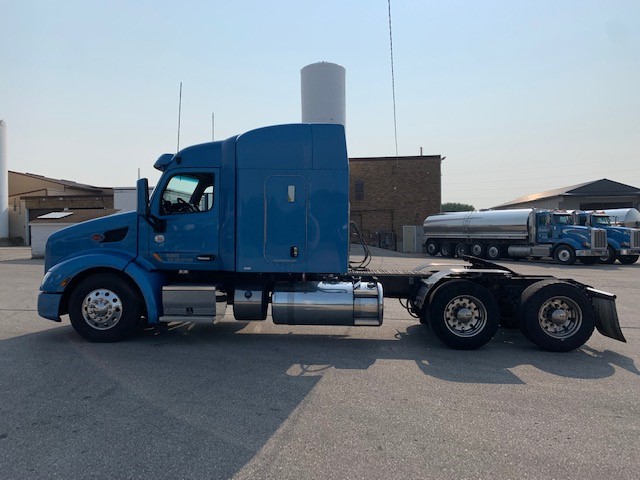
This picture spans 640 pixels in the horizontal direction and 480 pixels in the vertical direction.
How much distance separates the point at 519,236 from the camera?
2497 centimetres

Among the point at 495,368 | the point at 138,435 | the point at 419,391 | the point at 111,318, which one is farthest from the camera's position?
the point at 111,318

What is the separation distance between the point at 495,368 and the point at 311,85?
73.9 ft

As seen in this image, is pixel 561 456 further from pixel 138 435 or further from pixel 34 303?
pixel 34 303

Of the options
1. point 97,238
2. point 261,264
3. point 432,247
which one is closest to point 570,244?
point 432,247

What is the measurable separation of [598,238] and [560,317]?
19757mm

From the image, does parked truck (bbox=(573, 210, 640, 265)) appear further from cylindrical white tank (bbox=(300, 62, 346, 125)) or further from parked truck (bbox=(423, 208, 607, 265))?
cylindrical white tank (bbox=(300, 62, 346, 125))

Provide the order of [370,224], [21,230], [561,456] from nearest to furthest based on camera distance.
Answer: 1. [561,456]
2. [370,224]
3. [21,230]

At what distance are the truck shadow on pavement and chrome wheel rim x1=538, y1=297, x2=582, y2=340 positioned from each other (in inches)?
13.1

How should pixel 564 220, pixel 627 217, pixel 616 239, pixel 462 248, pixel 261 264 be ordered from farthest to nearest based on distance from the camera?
pixel 627 217 < pixel 462 248 < pixel 564 220 < pixel 616 239 < pixel 261 264

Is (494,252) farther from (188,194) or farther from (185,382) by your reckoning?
(185,382)

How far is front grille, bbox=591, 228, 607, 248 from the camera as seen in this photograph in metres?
22.5

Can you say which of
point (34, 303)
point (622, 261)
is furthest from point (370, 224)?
point (34, 303)

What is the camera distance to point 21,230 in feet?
152

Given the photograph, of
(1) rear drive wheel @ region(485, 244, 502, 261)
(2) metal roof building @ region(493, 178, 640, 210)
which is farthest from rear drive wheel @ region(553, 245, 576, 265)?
(2) metal roof building @ region(493, 178, 640, 210)
